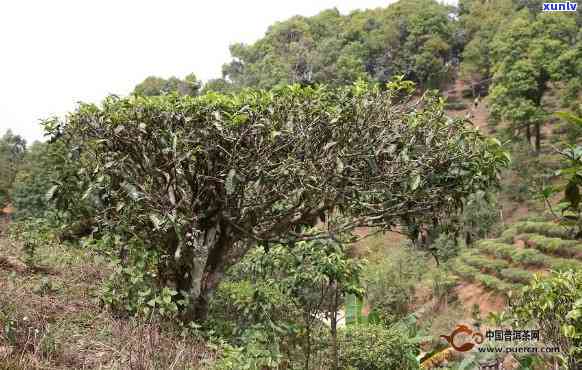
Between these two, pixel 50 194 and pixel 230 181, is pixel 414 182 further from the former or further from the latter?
pixel 50 194

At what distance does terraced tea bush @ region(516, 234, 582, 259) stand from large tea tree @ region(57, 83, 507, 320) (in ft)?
37.8

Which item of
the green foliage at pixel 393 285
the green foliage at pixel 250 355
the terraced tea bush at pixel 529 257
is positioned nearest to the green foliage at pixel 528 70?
the terraced tea bush at pixel 529 257

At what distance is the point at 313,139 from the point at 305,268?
1.62 m

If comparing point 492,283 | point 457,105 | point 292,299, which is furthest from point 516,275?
point 457,105

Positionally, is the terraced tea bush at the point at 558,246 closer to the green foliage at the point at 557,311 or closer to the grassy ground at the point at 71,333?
the green foliage at the point at 557,311

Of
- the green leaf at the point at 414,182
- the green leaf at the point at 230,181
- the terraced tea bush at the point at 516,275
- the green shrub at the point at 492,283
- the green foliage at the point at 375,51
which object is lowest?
the green shrub at the point at 492,283

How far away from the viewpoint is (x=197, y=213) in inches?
222

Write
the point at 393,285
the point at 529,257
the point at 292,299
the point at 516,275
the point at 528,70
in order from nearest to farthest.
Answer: the point at 292,299
the point at 516,275
the point at 529,257
the point at 393,285
the point at 528,70

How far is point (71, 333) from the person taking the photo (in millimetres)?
4641

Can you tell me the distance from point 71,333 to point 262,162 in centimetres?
250

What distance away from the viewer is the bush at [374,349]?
249 inches

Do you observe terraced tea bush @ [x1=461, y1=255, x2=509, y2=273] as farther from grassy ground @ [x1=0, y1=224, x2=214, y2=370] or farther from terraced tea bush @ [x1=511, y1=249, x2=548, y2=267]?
grassy ground @ [x1=0, y1=224, x2=214, y2=370]

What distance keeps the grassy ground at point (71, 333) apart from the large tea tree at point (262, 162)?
0.87 m

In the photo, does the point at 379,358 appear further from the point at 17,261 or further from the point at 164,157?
the point at 17,261
